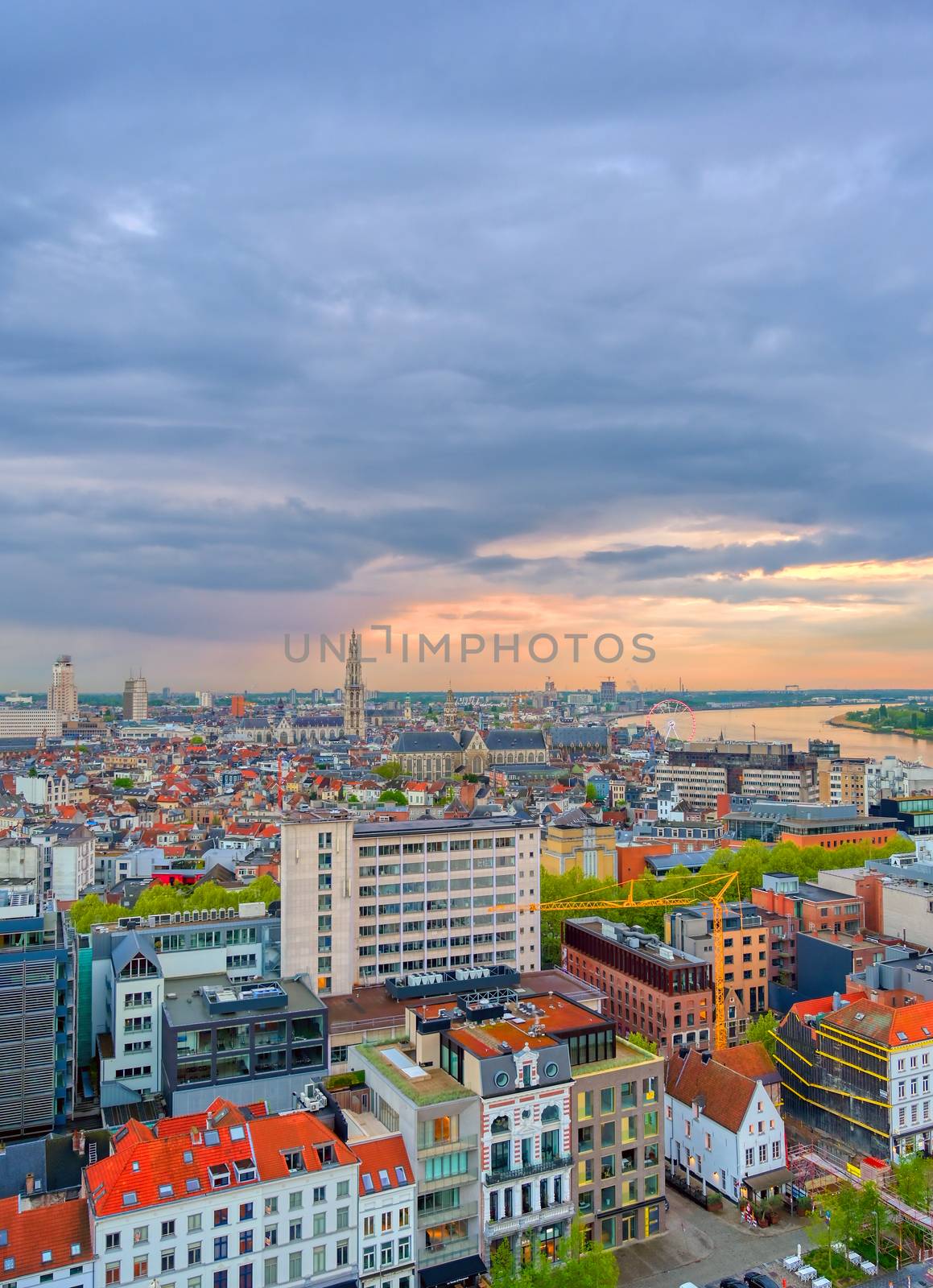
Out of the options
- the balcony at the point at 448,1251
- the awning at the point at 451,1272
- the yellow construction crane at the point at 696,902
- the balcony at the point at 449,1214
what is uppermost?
the yellow construction crane at the point at 696,902

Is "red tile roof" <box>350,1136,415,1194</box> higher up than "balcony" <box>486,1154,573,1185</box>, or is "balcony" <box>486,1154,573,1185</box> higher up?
"red tile roof" <box>350,1136,415,1194</box>

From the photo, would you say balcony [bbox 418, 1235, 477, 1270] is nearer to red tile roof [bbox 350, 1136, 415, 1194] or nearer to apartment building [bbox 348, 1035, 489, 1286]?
apartment building [bbox 348, 1035, 489, 1286]

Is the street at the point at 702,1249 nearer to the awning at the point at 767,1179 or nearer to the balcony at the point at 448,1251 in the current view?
the awning at the point at 767,1179

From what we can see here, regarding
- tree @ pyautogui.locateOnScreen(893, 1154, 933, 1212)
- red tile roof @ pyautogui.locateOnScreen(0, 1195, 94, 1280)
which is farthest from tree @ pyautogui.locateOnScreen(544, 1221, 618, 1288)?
red tile roof @ pyautogui.locateOnScreen(0, 1195, 94, 1280)

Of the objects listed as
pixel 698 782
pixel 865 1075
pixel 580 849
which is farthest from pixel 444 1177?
pixel 698 782

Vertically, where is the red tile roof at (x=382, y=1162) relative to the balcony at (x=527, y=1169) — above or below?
above

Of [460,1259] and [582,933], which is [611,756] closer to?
[582,933]

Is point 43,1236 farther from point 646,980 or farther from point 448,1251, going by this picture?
point 646,980

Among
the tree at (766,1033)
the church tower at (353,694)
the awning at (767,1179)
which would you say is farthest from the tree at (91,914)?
the church tower at (353,694)
